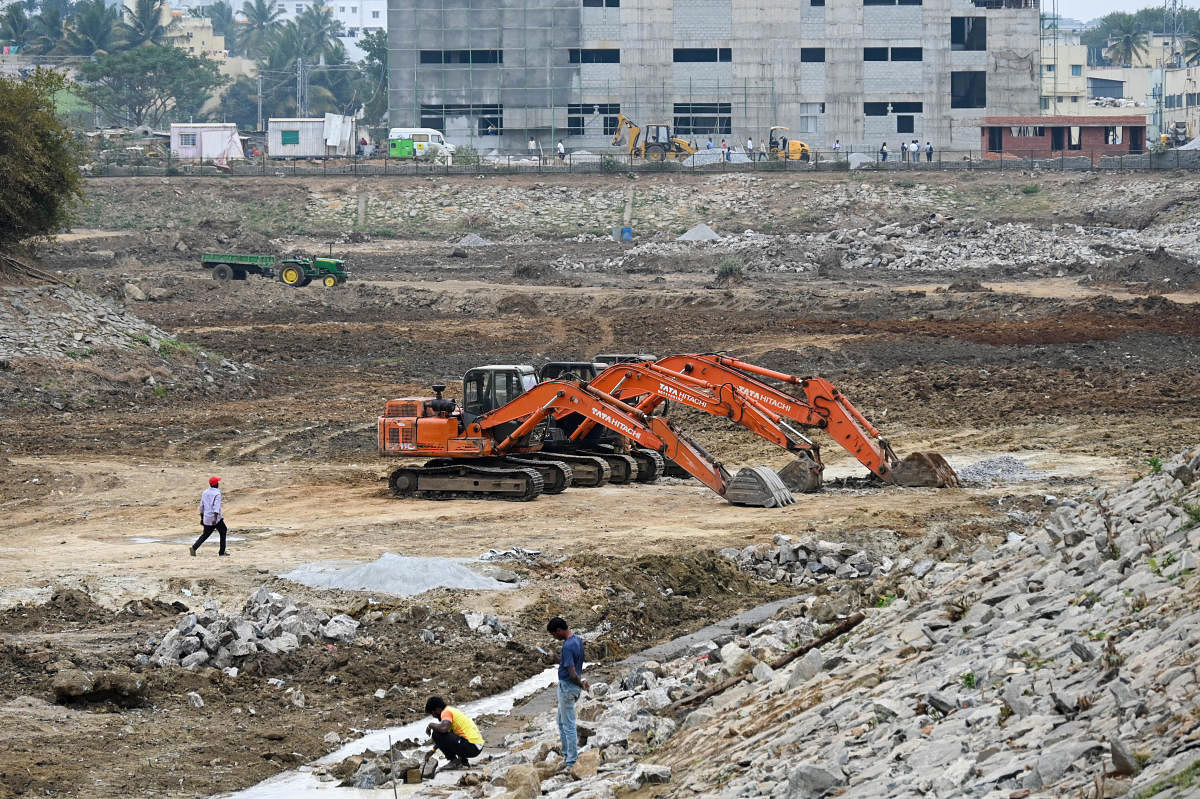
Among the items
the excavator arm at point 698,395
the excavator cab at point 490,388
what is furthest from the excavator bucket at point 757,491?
the excavator cab at point 490,388

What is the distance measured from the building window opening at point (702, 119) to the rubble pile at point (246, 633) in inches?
3153

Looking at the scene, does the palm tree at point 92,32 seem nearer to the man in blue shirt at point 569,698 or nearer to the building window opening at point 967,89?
the building window opening at point 967,89

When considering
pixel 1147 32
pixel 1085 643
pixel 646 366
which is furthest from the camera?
pixel 1147 32

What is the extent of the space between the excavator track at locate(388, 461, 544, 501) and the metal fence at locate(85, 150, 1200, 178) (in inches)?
2285

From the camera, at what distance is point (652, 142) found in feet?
294

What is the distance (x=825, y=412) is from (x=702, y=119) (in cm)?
7307

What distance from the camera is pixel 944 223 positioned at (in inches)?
2773

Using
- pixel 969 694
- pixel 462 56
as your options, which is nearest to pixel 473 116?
pixel 462 56

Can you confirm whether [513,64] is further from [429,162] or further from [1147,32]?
[1147,32]

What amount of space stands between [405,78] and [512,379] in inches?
2893

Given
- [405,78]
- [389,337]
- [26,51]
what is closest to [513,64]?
[405,78]

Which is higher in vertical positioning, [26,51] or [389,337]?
→ [26,51]

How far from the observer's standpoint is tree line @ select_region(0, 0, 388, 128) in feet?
426

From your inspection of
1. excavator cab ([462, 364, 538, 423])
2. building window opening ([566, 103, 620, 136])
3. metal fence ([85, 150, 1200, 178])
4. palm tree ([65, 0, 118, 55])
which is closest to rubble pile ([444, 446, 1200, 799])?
excavator cab ([462, 364, 538, 423])
